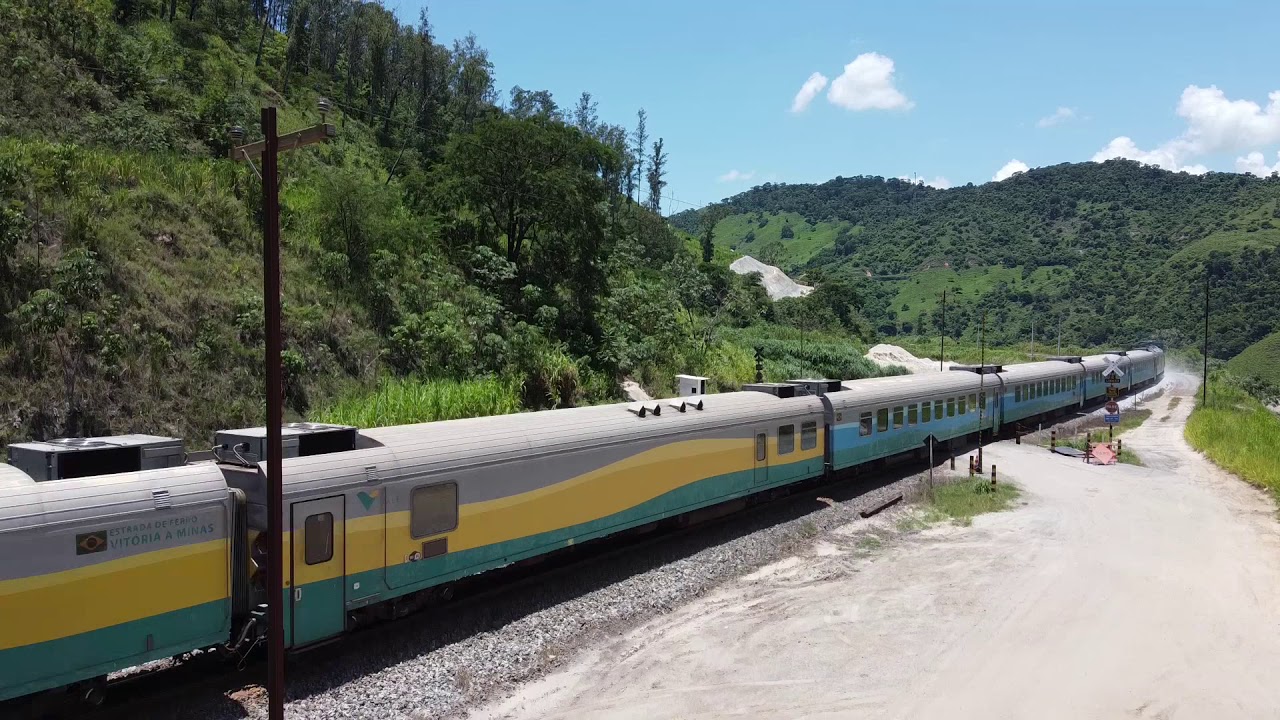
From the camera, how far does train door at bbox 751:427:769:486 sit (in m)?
19.8

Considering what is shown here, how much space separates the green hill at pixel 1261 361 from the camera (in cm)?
9504

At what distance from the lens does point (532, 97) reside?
89.8 meters

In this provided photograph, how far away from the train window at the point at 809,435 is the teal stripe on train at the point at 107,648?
14767mm

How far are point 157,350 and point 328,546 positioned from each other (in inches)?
538

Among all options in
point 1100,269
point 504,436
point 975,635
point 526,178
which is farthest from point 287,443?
point 1100,269

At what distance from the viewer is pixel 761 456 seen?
65.6 ft

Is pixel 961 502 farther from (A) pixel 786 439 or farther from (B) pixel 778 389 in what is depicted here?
(B) pixel 778 389

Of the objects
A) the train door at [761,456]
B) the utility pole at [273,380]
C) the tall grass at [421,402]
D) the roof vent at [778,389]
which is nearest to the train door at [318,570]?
the utility pole at [273,380]

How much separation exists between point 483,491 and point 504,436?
1.12 m

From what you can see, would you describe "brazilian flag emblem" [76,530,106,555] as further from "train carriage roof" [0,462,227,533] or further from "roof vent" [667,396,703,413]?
"roof vent" [667,396,703,413]

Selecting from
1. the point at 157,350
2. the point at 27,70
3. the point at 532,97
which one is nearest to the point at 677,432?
the point at 157,350

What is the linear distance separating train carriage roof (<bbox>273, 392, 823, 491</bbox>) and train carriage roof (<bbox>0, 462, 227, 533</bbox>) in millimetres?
1034

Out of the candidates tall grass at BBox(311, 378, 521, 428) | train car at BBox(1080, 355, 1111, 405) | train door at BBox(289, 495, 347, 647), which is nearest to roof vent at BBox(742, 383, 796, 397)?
tall grass at BBox(311, 378, 521, 428)

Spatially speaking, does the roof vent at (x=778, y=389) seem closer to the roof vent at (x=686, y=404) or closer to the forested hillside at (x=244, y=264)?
the roof vent at (x=686, y=404)
